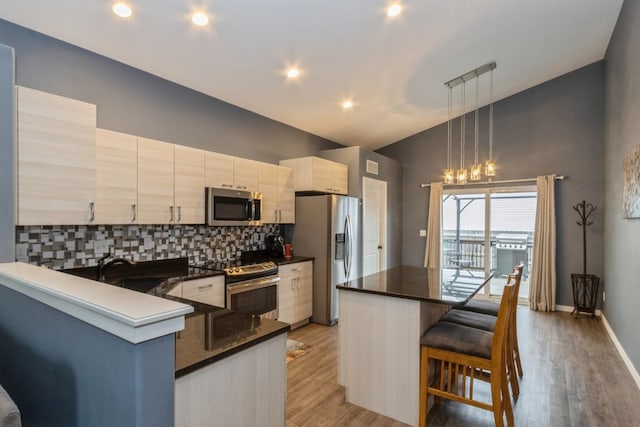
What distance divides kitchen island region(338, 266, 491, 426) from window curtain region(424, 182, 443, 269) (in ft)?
11.5

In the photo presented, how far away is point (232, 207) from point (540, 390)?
3.31 m

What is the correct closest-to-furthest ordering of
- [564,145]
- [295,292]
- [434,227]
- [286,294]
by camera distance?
[286,294] < [295,292] < [564,145] < [434,227]

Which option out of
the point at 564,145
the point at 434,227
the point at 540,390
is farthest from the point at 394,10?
the point at 434,227

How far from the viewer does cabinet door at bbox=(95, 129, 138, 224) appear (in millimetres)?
2670

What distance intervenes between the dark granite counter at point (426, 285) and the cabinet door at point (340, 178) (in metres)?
1.92

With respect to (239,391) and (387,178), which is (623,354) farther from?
(239,391)

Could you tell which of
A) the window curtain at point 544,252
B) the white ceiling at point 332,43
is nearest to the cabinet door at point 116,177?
the white ceiling at point 332,43

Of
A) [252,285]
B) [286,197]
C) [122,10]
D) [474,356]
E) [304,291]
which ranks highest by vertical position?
[122,10]

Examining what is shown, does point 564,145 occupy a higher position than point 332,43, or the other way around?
point 332,43

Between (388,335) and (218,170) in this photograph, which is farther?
(218,170)

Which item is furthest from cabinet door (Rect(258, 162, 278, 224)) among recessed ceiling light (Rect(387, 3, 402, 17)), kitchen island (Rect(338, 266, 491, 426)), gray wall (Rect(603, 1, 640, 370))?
gray wall (Rect(603, 1, 640, 370))

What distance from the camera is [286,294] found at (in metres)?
4.01

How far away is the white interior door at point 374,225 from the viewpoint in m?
5.20

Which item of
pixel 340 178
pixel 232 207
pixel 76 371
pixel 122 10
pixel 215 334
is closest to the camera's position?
pixel 76 371
